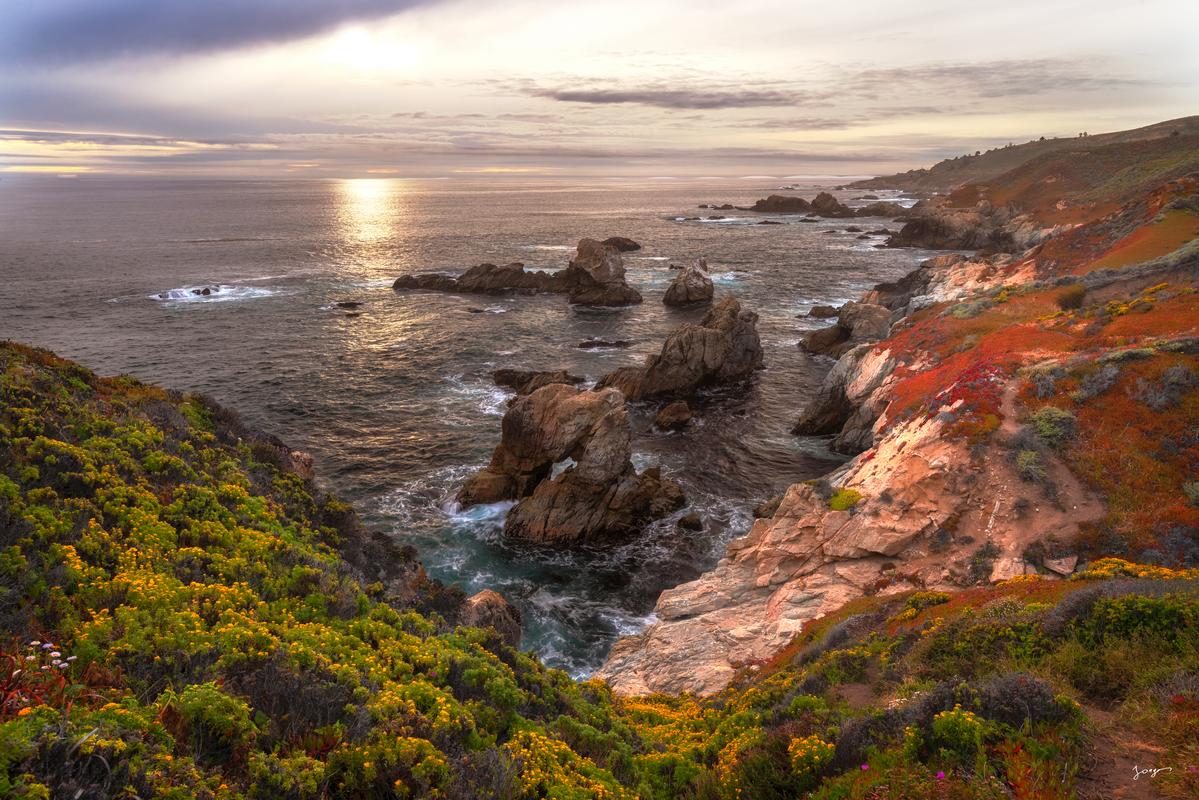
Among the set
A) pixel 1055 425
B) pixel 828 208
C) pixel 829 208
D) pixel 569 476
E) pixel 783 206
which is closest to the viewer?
pixel 1055 425

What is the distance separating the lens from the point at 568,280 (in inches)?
3140

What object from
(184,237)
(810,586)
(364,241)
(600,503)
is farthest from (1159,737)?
(184,237)

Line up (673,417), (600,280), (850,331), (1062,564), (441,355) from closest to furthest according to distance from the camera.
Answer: (1062,564) < (673,417) < (850,331) < (441,355) < (600,280)

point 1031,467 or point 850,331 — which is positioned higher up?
point 850,331

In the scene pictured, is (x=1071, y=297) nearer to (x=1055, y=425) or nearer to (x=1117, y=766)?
(x=1055, y=425)

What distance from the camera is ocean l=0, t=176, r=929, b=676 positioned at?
27.9 metres

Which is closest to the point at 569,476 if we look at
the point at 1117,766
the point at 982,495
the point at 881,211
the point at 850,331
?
the point at 982,495

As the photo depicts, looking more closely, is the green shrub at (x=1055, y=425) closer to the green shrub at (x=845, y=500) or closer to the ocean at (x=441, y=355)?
the green shrub at (x=845, y=500)

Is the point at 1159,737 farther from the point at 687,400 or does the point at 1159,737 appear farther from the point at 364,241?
the point at 364,241

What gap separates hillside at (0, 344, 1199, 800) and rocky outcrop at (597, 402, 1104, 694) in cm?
419

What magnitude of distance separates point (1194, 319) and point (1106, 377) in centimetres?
775

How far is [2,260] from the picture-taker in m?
95.8

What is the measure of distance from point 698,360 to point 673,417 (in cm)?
A: 783

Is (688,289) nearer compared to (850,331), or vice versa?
(850,331)
